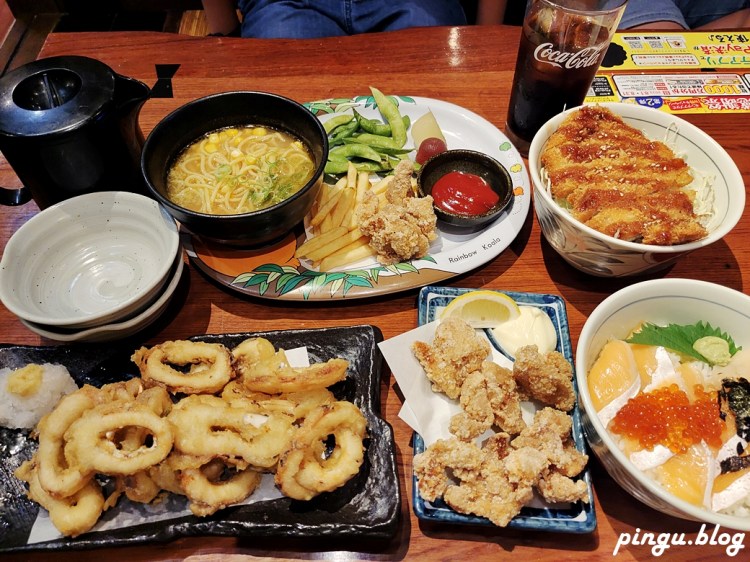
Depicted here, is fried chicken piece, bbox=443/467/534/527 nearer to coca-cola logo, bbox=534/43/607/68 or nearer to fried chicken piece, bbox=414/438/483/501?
fried chicken piece, bbox=414/438/483/501

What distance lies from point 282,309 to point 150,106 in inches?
65.3

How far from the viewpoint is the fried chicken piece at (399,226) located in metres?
2.18

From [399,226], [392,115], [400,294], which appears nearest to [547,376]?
[400,294]

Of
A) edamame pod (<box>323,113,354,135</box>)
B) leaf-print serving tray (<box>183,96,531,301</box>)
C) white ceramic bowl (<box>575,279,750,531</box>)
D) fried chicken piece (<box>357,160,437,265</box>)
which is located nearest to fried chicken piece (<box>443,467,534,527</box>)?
white ceramic bowl (<box>575,279,750,531</box>)

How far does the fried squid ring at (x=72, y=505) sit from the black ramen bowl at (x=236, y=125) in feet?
3.17

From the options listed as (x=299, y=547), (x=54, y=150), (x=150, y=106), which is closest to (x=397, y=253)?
(x=299, y=547)

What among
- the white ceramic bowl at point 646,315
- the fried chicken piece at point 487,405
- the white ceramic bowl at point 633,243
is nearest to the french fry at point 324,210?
the white ceramic bowl at point 633,243

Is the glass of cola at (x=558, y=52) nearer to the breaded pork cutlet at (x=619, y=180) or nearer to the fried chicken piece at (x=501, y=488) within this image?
the breaded pork cutlet at (x=619, y=180)

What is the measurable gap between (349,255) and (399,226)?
0.26 metres

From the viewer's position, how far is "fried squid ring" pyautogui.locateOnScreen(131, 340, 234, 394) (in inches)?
69.8

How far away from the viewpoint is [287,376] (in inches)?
69.1

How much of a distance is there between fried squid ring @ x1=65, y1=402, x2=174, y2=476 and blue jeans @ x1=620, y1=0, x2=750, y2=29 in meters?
3.71

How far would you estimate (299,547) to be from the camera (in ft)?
5.48

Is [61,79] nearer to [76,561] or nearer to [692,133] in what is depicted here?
[76,561]
